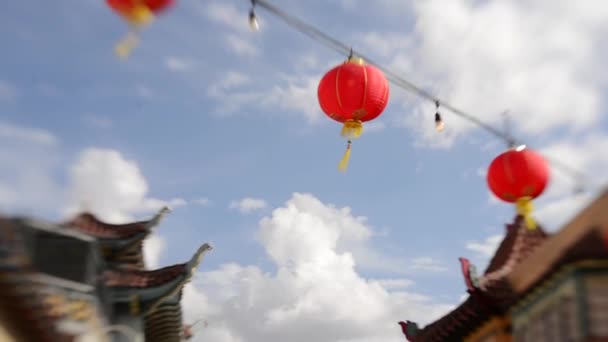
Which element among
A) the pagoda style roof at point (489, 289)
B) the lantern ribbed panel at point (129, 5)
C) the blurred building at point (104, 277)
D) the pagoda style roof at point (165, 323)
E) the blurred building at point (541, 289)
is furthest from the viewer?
the pagoda style roof at point (165, 323)

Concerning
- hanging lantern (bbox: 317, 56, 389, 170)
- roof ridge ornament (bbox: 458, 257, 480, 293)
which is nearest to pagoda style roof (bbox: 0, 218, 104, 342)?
hanging lantern (bbox: 317, 56, 389, 170)

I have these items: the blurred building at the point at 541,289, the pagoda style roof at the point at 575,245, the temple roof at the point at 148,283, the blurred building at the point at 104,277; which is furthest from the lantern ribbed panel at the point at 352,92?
the temple roof at the point at 148,283

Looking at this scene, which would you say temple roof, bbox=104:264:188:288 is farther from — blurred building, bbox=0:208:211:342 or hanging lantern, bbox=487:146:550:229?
hanging lantern, bbox=487:146:550:229

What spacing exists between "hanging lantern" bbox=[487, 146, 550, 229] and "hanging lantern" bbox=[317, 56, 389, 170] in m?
2.16

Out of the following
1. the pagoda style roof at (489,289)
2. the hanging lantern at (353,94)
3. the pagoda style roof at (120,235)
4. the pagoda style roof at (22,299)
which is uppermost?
the pagoda style roof at (120,235)

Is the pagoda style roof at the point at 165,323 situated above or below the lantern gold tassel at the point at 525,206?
above

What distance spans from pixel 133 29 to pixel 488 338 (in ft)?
26.4

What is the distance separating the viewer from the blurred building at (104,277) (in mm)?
14648

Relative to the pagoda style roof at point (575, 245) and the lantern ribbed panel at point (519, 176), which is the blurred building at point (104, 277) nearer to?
the lantern ribbed panel at point (519, 176)

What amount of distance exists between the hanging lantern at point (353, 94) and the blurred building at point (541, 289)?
2931mm

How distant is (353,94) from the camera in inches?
411

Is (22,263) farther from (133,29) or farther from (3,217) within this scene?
(133,29)

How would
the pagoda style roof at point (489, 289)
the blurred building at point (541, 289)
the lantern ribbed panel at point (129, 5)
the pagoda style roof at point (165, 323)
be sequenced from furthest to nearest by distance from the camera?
the pagoda style roof at point (165, 323)
the pagoda style roof at point (489, 289)
the blurred building at point (541, 289)
the lantern ribbed panel at point (129, 5)

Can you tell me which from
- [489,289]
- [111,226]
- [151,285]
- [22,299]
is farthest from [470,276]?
[111,226]
